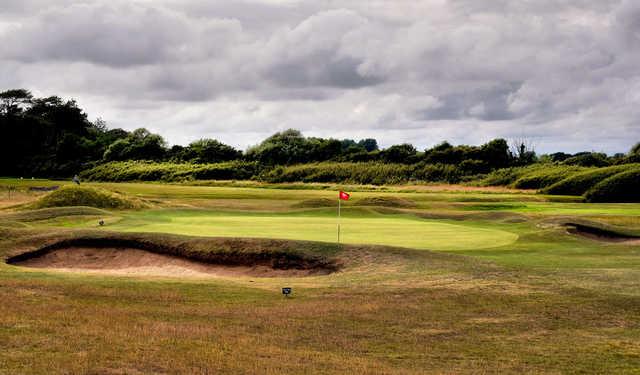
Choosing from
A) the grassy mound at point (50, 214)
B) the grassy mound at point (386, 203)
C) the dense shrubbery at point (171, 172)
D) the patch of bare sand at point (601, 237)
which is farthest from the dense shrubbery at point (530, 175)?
the grassy mound at point (50, 214)

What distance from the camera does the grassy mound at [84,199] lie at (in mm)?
51406

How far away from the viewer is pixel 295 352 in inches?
499

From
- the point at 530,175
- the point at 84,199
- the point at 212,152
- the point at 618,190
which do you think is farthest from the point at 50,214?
the point at 212,152

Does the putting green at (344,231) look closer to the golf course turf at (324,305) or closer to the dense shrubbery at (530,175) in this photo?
→ the golf course turf at (324,305)

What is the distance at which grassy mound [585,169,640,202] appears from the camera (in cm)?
7644

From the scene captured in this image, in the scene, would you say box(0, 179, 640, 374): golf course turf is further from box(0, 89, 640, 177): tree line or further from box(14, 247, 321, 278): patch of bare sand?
box(0, 89, 640, 177): tree line

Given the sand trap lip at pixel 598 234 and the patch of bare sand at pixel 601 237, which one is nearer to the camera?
the patch of bare sand at pixel 601 237

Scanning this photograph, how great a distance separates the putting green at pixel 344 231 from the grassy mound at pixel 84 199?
1188cm

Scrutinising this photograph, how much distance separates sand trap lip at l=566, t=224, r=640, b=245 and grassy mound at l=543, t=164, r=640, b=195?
4504 centimetres

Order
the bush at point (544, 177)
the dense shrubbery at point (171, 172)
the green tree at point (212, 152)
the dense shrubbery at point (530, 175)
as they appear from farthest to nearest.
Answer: the green tree at point (212, 152), the dense shrubbery at point (171, 172), the dense shrubbery at point (530, 175), the bush at point (544, 177)

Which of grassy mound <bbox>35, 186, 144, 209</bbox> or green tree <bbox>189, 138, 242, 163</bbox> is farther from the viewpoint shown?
green tree <bbox>189, 138, 242, 163</bbox>

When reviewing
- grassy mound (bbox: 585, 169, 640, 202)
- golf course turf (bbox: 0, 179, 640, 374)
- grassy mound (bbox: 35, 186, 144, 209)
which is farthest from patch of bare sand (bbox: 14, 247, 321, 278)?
grassy mound (bbox: 585, 169, 640, 202)

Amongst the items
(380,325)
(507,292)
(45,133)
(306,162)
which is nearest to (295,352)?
(380,325)

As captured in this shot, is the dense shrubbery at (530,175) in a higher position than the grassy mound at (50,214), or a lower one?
higher
